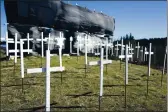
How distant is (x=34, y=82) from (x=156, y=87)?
14.1 ft

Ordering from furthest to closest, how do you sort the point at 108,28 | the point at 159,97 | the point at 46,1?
the point at 108,28 → the point at 46,1 → the point at 159,97

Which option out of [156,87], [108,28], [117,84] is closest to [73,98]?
[117,84]

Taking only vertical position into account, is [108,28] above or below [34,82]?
above

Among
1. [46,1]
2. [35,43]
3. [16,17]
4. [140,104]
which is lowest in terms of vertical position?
[140,104]

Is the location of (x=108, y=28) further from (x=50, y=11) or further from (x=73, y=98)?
(x=73, y=98)

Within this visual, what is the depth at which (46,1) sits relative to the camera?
19.2 m

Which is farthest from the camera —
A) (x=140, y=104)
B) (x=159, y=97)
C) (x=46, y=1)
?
(x=46, y=1)

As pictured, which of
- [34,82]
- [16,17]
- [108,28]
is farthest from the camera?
[108,28]

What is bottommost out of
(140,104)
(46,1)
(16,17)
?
(140,104)

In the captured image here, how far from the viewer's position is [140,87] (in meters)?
9.57

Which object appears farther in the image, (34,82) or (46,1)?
(46,1)

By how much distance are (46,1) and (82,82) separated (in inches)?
426

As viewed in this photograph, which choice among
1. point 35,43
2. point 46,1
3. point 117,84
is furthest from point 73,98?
point 46,1

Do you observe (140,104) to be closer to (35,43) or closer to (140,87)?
(140,87)
